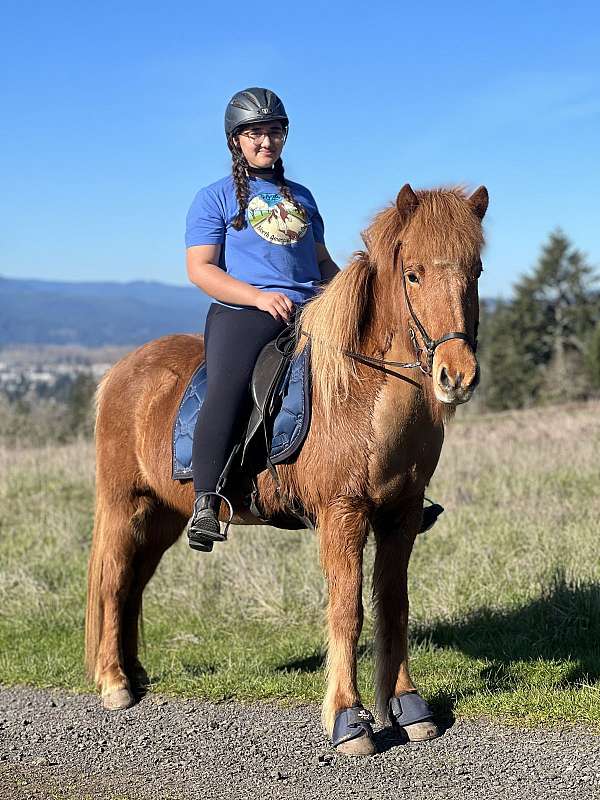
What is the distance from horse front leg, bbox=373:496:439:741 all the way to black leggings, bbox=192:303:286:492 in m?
0.92

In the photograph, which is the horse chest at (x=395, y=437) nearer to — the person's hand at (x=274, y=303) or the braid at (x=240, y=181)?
the person's hand at (x=274, y=303)

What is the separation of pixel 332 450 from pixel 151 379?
1.76m

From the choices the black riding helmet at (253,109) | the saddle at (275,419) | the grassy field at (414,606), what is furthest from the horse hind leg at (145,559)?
the black riding helmet at (253,109)

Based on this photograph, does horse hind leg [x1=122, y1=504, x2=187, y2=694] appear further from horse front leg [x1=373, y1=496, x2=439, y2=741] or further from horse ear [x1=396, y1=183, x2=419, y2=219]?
horse ear [x1=396, y1=183, x2=419, y2=219]

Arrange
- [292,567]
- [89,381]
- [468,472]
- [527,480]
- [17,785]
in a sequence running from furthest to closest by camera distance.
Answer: [89,381] < [468,472] < [527,480] < [292,567] < [17,785]

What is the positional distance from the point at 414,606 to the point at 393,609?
6.68 ft

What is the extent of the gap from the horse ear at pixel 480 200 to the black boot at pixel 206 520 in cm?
202

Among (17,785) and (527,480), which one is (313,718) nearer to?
(17,785)

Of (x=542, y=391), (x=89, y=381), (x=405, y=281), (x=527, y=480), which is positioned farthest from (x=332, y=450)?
(x=542, y=391)

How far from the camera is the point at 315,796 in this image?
3.81 metres

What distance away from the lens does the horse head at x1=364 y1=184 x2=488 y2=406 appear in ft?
12.1

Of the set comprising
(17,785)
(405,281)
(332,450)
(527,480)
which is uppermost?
(405,281)

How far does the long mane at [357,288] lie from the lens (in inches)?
157

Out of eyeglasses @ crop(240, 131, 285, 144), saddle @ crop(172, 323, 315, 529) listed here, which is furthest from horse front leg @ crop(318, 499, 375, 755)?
eyeglasses @ crop(240, 131, 285, 144)
